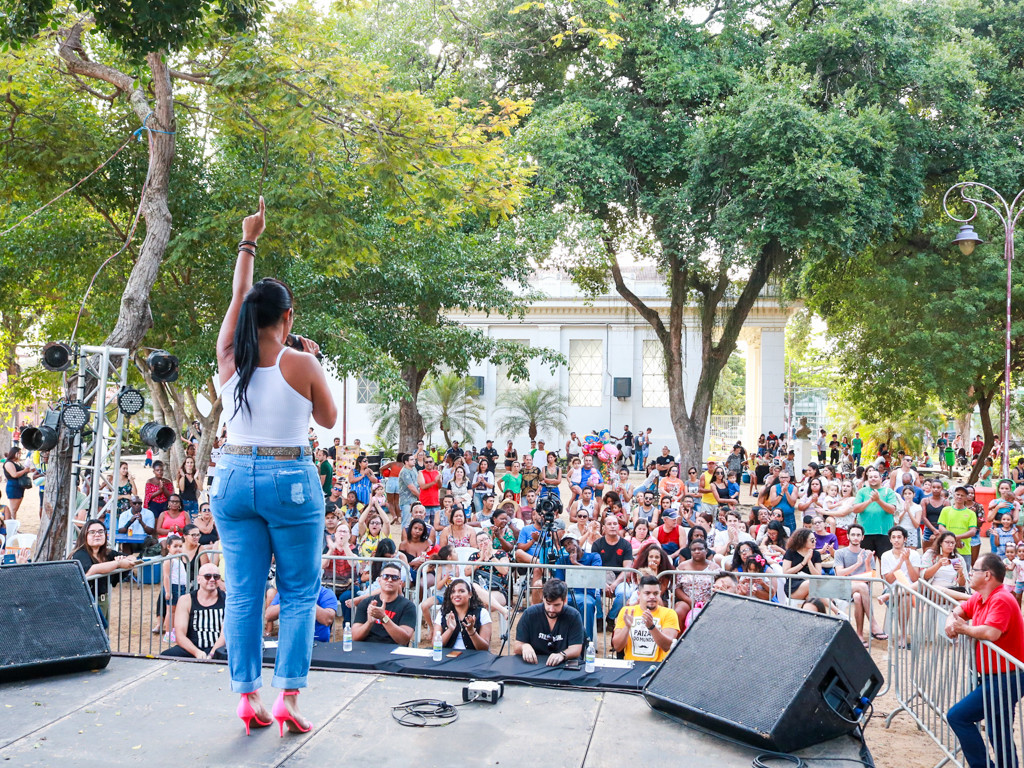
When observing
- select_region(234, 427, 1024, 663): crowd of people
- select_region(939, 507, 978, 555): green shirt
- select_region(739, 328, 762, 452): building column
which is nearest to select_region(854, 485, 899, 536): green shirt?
select_region(234, 427, 1024, 663): crowd of people

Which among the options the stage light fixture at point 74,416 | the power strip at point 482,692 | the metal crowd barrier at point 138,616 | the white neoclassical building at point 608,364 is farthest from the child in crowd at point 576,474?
the white neoclassical building at point 608,364

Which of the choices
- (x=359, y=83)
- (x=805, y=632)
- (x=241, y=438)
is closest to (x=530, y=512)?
(x=359, y=83)

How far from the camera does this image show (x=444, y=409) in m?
29.7

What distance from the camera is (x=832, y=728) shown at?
365 cm

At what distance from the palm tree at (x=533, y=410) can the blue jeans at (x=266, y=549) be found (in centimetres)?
2669

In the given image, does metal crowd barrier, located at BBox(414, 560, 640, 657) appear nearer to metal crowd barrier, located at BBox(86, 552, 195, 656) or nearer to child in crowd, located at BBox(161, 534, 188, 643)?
metal crowd barrier, located at BBox(86, 552, 195, 656)

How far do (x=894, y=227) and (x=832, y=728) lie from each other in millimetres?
19339

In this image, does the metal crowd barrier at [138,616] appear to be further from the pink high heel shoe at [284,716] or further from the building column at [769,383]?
the building column at [769,383]

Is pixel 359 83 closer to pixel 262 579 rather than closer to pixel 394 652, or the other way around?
pixel 394 652

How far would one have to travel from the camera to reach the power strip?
3914 mm

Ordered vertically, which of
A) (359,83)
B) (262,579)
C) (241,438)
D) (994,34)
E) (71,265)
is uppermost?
(994,34)

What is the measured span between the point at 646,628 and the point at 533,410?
23.6 m

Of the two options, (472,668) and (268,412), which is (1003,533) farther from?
(268,412)

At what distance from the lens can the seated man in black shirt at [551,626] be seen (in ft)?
20.0
